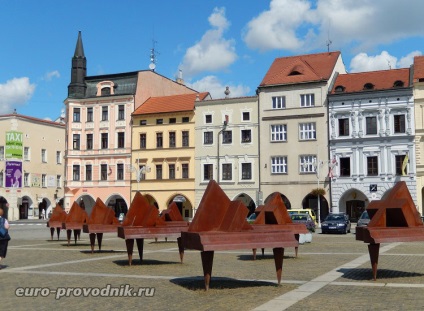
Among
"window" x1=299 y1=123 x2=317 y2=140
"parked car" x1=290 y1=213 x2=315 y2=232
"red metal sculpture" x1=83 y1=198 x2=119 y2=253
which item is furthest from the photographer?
"window" x1=299 y1=123 x2=317 y2=140

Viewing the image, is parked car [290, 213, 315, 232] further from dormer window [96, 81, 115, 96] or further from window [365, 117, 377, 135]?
dormer window [96, 81, 115, 96]

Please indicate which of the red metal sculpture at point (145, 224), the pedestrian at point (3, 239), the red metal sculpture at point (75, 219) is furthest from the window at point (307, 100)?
the pedestrian at point (3, 239)

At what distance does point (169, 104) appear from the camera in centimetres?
5600

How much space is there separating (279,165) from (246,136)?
425 cm

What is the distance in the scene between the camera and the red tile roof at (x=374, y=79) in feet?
157

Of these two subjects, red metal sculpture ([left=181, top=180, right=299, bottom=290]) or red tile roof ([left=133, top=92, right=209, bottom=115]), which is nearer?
red metal sculpture ([left=181, top=180, right=299, bottom=290])

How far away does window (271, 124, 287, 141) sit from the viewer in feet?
165

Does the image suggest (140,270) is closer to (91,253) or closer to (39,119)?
(91,253)

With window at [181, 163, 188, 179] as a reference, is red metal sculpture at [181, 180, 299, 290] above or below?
below

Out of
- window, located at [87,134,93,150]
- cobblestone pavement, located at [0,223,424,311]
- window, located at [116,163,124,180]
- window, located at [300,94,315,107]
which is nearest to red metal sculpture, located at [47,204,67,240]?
cobblestone pavement, located at [0,223,424,311]

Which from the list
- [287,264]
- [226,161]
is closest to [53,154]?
[226,161]

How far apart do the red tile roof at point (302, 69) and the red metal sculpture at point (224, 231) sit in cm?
4011

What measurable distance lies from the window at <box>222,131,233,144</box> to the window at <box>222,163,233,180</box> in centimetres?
Result: 217

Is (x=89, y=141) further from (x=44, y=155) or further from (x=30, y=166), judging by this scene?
(x=44, y=155)
